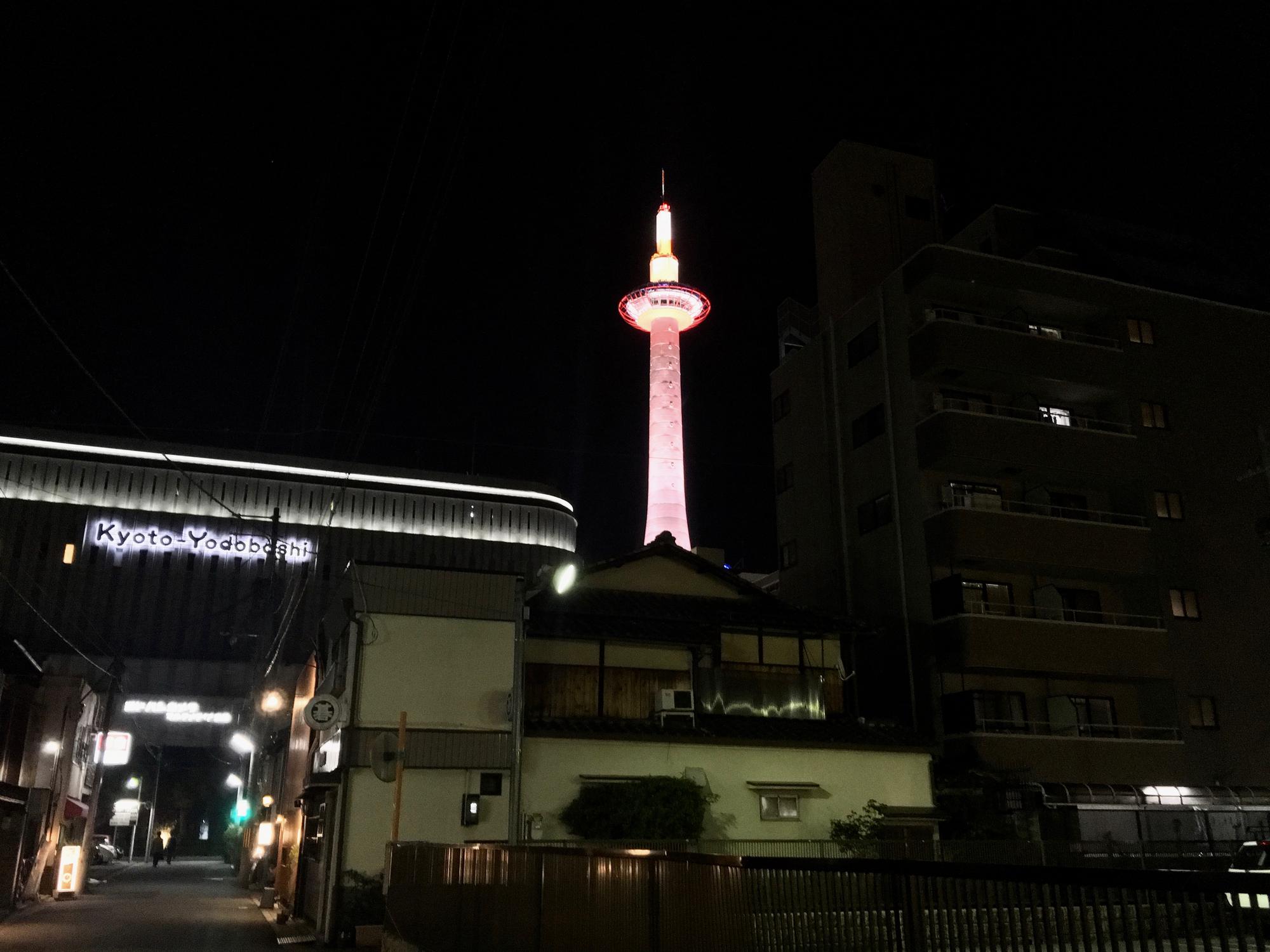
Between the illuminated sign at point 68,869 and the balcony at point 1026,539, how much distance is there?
3011cm

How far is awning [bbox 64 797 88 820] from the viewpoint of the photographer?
A: 3539cm

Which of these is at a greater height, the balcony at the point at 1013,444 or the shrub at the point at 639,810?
the balcony at the point at 1013,444

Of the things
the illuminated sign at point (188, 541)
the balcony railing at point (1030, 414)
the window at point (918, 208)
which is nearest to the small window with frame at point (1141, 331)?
the balcony railing at point (1030, 414)

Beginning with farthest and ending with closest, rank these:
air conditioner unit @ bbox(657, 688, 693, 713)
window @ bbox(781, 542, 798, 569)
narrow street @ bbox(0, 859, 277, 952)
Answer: window @ bbox(781, 542, 798, 569) → air conditioner unit @ bbox(657, 688, 693, 713) → narrow street @ bbox(0, 859, 277, 952)

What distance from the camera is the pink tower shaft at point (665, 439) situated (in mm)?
66625

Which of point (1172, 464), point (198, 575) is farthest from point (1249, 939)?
point (198, 575)

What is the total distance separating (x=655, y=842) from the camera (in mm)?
21094

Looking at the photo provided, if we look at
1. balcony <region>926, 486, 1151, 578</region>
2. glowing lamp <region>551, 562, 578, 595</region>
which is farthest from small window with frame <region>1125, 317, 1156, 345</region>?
glowing lamp <region>551, 562, 578, 595</region>

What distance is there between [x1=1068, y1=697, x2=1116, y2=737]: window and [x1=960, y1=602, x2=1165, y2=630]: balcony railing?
2579 millimetres

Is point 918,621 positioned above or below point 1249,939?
above

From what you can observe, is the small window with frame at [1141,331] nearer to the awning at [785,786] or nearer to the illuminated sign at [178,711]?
the awning at [785,786]

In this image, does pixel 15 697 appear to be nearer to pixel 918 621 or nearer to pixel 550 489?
pixel 918 621

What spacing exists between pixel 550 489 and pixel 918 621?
217 ft

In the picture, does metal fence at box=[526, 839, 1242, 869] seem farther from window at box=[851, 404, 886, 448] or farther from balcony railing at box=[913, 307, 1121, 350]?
balcony railing at box=[913, 307, 1121, 350]
